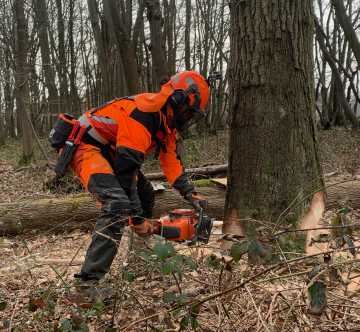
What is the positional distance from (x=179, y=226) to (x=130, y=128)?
0.89 m

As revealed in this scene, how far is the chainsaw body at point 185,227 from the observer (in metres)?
3.48

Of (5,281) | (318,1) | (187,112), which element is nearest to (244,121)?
(187,112)

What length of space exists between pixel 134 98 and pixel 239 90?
812mm

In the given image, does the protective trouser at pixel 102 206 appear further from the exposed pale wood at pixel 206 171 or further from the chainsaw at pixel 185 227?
the exposed pale wood at pixel 206 171

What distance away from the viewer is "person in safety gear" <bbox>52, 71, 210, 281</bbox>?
318cm

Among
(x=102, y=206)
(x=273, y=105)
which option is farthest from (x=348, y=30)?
(x=102, y=206)

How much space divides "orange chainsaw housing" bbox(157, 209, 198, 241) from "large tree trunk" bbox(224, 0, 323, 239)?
0.44 meters

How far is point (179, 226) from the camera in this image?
352 cm

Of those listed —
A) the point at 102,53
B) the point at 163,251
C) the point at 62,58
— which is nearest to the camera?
the point at 163,251

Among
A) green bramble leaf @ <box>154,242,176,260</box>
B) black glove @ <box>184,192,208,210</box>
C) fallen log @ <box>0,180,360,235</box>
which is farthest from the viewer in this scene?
fallen log @ <box>0,180,360,235</box>

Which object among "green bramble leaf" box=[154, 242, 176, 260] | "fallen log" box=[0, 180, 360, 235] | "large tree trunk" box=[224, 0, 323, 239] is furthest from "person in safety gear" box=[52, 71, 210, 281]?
"fallen log" box=[0, 180, 360, 235]

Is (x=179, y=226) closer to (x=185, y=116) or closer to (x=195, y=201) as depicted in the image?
(x=195, y=201)

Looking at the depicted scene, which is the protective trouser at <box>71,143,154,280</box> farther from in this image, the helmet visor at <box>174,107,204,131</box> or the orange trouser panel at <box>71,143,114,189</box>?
the helmet visor at <box>174,107,204,131</box>

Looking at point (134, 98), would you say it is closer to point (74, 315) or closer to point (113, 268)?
point (113, 268)
